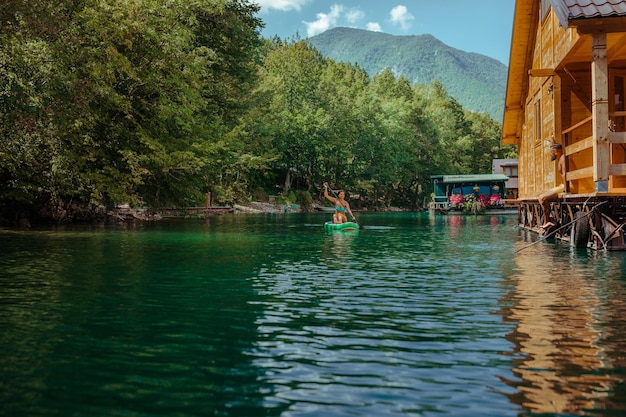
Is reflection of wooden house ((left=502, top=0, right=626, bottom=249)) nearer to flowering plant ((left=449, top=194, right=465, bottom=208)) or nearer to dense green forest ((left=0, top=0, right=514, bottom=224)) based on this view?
dense green forest ((left=0, top=0, right=514, bottom=224))

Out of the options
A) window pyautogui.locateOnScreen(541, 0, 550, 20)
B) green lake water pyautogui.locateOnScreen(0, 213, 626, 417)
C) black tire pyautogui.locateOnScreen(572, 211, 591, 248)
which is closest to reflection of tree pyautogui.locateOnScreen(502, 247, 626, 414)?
green lake water pyautogui.locateOnScreen(0, 213, 626, 417)

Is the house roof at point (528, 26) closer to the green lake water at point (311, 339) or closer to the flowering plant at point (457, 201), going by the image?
the green lake water at point (311, 339)

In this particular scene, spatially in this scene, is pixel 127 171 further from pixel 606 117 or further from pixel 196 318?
pixel 196 318

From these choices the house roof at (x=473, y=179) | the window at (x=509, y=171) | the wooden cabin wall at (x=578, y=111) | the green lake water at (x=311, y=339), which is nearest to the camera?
the green lake water at (x=311, y=339)

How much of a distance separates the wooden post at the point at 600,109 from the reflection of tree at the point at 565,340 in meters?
3.58

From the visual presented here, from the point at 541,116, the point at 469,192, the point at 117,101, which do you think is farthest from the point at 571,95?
the point at 469,192

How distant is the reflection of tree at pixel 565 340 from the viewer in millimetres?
5723

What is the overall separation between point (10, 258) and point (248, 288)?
335 inches

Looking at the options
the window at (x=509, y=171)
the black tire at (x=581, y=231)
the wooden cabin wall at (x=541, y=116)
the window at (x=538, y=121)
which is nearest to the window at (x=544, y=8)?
the wooden cabin wall at (x=541, y=116)

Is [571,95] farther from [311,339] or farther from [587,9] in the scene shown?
[311,339]

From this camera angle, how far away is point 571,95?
23.0 metres

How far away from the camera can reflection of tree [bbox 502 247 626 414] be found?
225 inches

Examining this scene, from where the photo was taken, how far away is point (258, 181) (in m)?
83.9

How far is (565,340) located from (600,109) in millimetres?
10647
